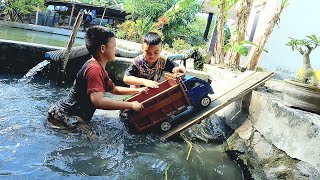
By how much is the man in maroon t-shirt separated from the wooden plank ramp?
738mm

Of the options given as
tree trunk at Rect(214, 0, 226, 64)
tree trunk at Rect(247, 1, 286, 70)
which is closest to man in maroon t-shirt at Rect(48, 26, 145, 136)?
tree trunk at Rect(247, 1, 286, 70)

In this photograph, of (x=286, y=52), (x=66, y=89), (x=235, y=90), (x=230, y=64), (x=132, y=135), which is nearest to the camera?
(x=132, y=135)

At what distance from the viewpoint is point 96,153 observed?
10.1ft

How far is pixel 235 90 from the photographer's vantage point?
4.54m

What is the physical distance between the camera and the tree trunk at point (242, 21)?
844cm

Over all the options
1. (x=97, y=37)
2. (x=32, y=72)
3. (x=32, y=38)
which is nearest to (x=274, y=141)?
(x=97, y=37)

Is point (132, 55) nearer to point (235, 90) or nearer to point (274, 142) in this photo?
point (235, 90)

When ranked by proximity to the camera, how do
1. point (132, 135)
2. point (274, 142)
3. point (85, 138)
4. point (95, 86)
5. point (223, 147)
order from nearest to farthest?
point (95, 86) → point (85, 138) → point (274, 142) → point (132, 135) → point (223, 147)

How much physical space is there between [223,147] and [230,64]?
533 centimetres

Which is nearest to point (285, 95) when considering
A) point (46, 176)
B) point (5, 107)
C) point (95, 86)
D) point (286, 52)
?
point (95, 86)

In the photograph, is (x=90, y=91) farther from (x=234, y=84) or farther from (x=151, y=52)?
(x=234, y=84)

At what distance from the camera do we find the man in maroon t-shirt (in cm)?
310

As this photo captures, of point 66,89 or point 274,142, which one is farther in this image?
point 66,89

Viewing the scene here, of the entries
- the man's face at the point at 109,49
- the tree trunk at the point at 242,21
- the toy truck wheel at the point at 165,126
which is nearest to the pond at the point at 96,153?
the toy truck wheel at the point at 165,126
